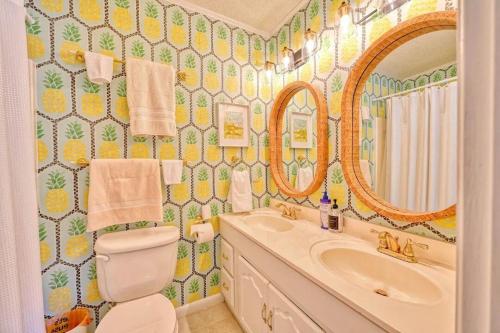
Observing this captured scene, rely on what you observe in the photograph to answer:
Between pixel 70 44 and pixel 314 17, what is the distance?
1653 mm

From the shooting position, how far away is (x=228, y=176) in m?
1.81

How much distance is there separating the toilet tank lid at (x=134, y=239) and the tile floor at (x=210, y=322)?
2.42 ft

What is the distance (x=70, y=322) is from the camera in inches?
50.8

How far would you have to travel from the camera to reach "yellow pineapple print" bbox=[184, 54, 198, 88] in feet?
5.31

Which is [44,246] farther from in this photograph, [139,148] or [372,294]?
[372,294]

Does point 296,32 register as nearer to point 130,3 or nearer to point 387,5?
point 387,5

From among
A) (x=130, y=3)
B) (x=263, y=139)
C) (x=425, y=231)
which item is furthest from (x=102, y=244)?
(x=425, y=231)

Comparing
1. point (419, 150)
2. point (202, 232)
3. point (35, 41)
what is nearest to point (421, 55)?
point (419, 150)

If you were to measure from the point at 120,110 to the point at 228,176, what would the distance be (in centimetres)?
94

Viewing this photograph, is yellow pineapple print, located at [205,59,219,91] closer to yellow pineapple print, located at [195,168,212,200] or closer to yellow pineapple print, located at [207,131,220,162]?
yellow pineapple print, located at [207,131,220,162]

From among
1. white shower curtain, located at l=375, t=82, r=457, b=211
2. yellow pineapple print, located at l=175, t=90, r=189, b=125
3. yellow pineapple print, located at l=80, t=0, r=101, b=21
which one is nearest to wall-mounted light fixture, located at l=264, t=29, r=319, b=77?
white shower curtain, located at l=375, t=82, r=457, b=211

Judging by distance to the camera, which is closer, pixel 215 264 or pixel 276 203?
pixel 215 264

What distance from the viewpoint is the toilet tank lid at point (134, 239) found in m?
1.21

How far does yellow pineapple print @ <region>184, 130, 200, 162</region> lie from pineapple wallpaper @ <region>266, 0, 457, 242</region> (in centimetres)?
88
